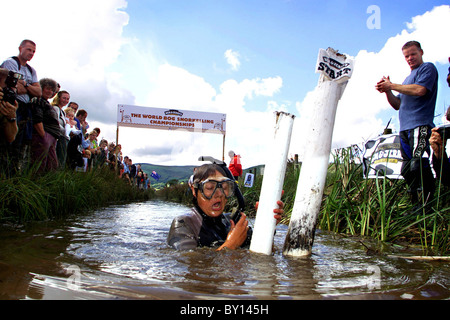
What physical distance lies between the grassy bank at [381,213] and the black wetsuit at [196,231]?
3.34 ft

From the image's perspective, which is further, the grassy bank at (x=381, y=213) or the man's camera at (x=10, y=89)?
the man's camera at (x=10, y=89)

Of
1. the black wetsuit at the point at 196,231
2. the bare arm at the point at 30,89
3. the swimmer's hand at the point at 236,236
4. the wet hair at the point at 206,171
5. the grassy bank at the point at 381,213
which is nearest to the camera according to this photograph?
the swimmer's hand at the point at 236,236

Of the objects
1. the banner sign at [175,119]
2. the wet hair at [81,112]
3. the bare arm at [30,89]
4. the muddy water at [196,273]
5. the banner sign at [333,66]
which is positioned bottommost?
the muddy water at [196,273]

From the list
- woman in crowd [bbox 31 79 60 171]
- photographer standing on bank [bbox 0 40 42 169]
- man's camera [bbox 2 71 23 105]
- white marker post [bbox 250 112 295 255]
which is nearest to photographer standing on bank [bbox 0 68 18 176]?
Answer: man's camera [bbox 2 71 23 105]

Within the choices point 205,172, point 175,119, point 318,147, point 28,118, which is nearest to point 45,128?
point 28,118

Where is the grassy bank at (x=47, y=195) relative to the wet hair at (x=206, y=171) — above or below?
below

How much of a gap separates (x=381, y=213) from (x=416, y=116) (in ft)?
4.12

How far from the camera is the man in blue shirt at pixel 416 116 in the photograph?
406 cm

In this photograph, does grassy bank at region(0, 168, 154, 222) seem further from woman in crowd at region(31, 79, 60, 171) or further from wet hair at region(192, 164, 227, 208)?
wet hair at region(192, 164, 227, 208)

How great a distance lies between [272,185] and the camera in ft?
8.38

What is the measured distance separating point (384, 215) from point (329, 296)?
257 cm

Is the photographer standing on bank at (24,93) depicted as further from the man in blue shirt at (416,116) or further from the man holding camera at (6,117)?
the man in blue shirt at (416,116)

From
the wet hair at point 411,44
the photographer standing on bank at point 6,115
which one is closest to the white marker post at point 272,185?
the wet hair at point 411,44

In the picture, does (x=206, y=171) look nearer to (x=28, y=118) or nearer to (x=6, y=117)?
(x=6, y=117)
